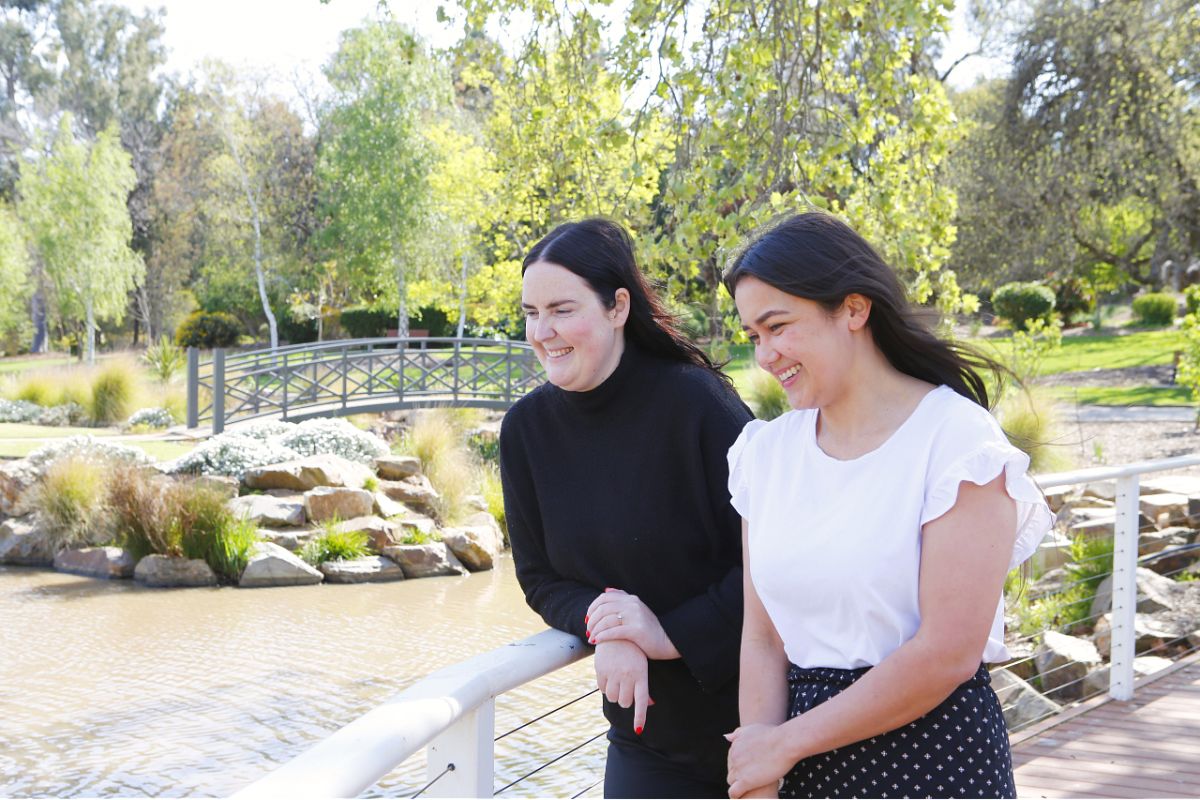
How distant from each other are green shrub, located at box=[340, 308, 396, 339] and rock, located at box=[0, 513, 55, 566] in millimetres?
17434

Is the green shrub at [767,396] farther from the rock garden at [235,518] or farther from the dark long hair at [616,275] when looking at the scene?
the dark long hair at [616,275]

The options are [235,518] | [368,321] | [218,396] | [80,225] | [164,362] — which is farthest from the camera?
[368,321]

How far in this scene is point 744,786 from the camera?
1.50 metres

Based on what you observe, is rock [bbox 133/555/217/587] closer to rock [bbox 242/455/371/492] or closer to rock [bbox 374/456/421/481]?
rock [bbox 242/455/371/492]

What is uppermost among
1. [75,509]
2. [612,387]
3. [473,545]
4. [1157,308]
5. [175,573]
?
[1157,308]

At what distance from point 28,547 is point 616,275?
34.9 feet

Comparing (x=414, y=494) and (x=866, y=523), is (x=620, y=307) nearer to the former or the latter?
(x=866, y=523)

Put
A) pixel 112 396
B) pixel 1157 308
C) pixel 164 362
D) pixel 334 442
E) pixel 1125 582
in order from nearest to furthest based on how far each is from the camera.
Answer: pixel 1125 582
pixel 334 442
pixel 112 396
pixel 164 362
pixel 1157 308

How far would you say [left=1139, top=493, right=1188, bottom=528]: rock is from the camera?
7.95 m

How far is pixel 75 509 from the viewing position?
10.9m

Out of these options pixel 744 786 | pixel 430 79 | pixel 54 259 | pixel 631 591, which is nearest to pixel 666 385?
pixel 631 591

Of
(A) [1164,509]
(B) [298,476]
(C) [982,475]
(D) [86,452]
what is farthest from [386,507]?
(C) [982,475]

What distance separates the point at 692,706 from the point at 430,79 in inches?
1041

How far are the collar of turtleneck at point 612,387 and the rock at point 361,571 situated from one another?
889 centimetres
